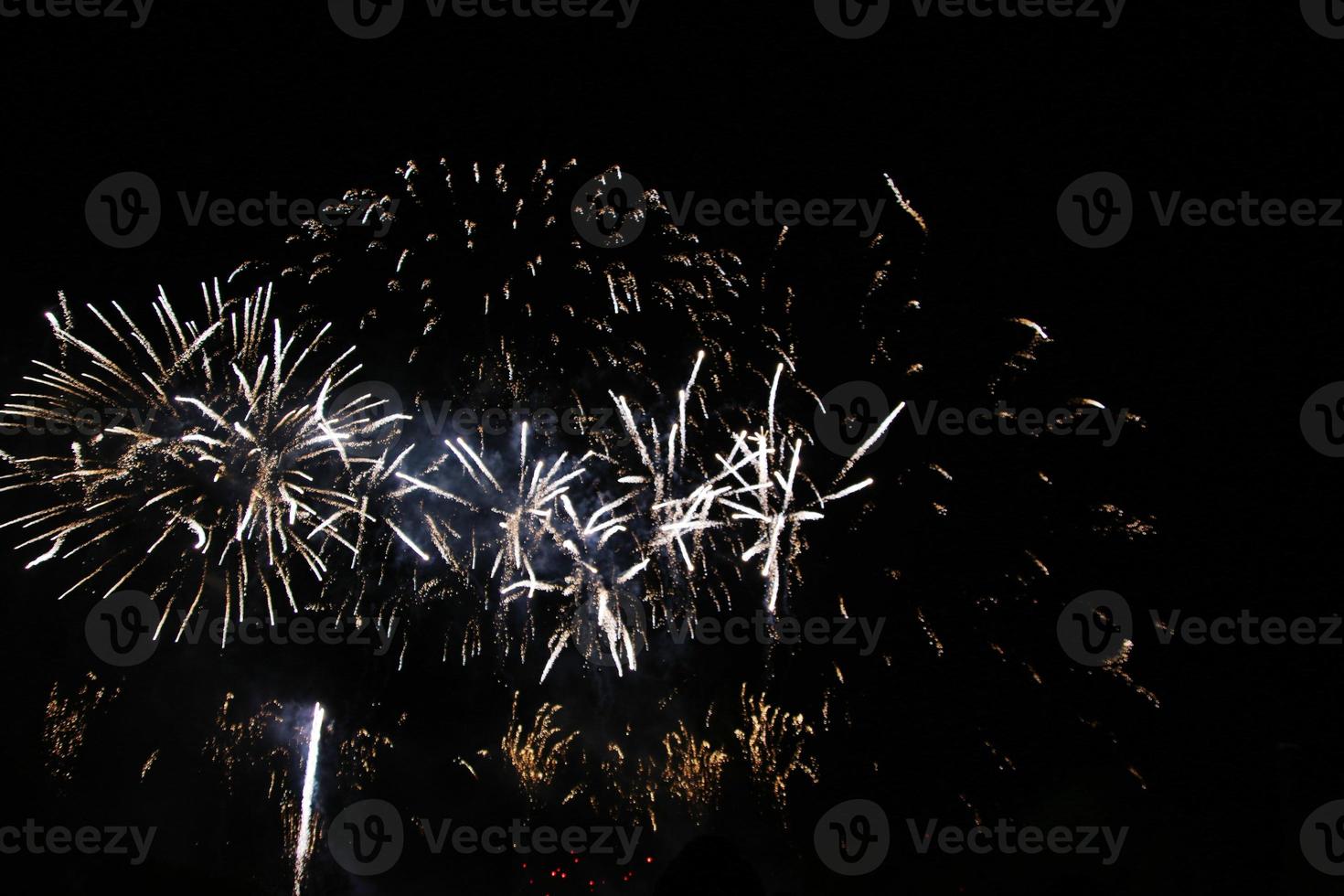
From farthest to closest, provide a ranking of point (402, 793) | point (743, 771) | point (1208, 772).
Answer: point (402, 793) < point (743, 771) < point (1208, 772)

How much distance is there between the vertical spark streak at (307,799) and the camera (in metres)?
19.1

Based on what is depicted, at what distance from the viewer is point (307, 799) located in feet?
63.9

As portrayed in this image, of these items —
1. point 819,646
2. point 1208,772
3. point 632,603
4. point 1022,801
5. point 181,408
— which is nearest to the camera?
point 181,408

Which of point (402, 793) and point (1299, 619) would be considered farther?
point (402, 793)

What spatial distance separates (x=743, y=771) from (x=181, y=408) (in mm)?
15038

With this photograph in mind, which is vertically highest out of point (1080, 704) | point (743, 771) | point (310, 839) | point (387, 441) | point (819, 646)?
point (387, 441)

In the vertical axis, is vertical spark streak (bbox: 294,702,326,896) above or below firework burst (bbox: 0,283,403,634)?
below

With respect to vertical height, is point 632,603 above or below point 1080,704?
above

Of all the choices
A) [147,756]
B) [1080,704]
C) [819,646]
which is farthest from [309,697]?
[1080,704]

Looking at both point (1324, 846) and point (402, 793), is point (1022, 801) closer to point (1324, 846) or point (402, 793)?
point (1324, 846)

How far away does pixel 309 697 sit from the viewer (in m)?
19.5

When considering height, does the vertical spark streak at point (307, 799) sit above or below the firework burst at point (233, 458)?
below

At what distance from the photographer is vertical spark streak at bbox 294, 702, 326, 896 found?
19141 mm

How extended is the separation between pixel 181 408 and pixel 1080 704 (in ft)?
52.1
